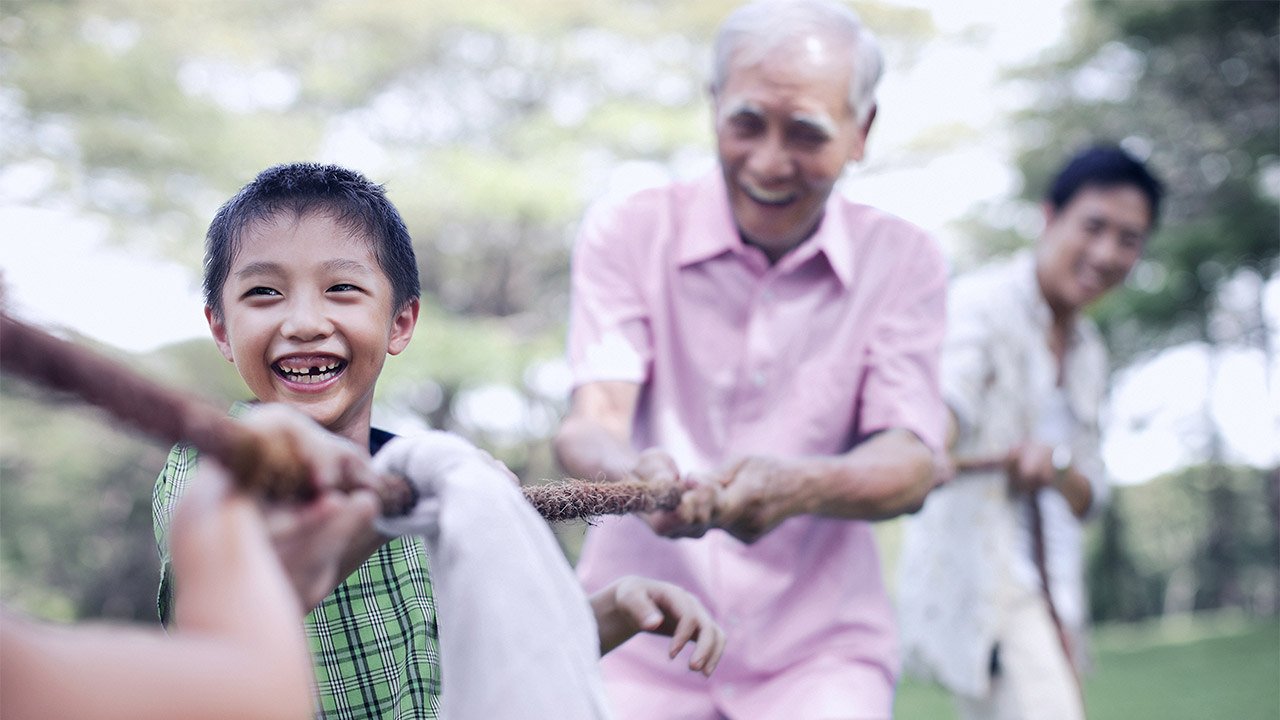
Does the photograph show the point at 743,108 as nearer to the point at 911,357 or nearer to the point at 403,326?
the point at 911,357

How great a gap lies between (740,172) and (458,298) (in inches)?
507

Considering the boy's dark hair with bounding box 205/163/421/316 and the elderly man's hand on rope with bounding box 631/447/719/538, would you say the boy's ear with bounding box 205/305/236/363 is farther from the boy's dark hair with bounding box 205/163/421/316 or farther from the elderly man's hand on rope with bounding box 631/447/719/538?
the elderly man's hand on rope with bounding box 631/447/719/538

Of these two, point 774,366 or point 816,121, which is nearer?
point 816,121

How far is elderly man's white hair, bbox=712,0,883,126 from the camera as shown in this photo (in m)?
2.29

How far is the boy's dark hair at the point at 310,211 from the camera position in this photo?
60.8 inches

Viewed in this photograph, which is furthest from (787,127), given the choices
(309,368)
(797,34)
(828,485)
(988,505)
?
(988,505)

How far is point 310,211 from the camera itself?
5.06 ft

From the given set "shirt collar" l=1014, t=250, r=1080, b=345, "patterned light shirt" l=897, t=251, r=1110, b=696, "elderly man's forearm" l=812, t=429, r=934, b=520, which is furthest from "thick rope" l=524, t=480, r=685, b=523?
"shirt collar" l=1014, t=250, r=1080, b=345

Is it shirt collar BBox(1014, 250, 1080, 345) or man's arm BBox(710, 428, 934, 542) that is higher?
shirt collar BBox(1014, 250, 1080, 345)

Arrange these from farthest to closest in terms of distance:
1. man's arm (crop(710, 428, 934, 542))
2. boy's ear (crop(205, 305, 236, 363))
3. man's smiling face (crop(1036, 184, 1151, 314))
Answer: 1. man's smiling face (crop(1036, 184, 1151, 314))
2. man's arm (crop(710, 428, 934, 542))
3. boy's ear (crop(205, 305, 236, 363))

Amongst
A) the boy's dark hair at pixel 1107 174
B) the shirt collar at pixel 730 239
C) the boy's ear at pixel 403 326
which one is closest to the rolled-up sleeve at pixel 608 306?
the shirt collar at pixel 730 239

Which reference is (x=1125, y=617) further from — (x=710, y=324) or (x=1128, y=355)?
(x=710, y=324)

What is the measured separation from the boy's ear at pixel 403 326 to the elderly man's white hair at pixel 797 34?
0.95 meters

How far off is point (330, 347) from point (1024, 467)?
2623 mm
